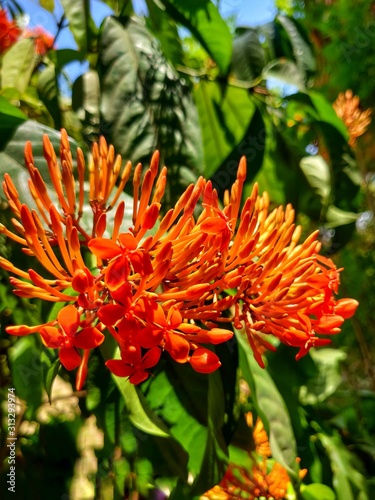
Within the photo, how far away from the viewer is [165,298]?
12.2 inches

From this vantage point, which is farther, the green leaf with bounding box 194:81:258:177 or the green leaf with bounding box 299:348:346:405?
the green leaf with bounding box 299:348:346:405

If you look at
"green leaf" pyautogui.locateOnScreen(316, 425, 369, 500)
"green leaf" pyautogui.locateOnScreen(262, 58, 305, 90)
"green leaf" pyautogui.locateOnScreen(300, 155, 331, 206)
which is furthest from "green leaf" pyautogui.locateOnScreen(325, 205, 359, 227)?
"green leaf" pyautogui.locateOnScreen(316, 425, 369, 500)

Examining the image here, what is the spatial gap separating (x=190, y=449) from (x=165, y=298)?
0.19 m

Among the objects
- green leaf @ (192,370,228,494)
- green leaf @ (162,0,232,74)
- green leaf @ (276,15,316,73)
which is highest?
green leaf @ (276,15,316,73)

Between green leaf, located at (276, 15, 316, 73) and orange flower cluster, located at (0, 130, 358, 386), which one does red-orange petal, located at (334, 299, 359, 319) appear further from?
green leaf, located at (276, 15, 316, 73)

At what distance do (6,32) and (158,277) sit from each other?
714 millimetres

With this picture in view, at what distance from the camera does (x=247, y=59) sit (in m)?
0.70

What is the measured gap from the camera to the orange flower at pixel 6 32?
32.9 inches

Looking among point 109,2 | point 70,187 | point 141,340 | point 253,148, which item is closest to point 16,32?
point 109,2

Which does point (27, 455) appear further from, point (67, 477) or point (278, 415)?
point (278, 415)

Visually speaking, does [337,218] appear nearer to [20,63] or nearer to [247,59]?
[247,59]

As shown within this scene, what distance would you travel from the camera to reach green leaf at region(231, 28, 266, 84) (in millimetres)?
697

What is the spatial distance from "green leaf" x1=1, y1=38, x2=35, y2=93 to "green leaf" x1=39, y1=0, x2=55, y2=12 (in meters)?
0.05

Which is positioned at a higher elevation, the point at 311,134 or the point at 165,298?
the point at 311,134
